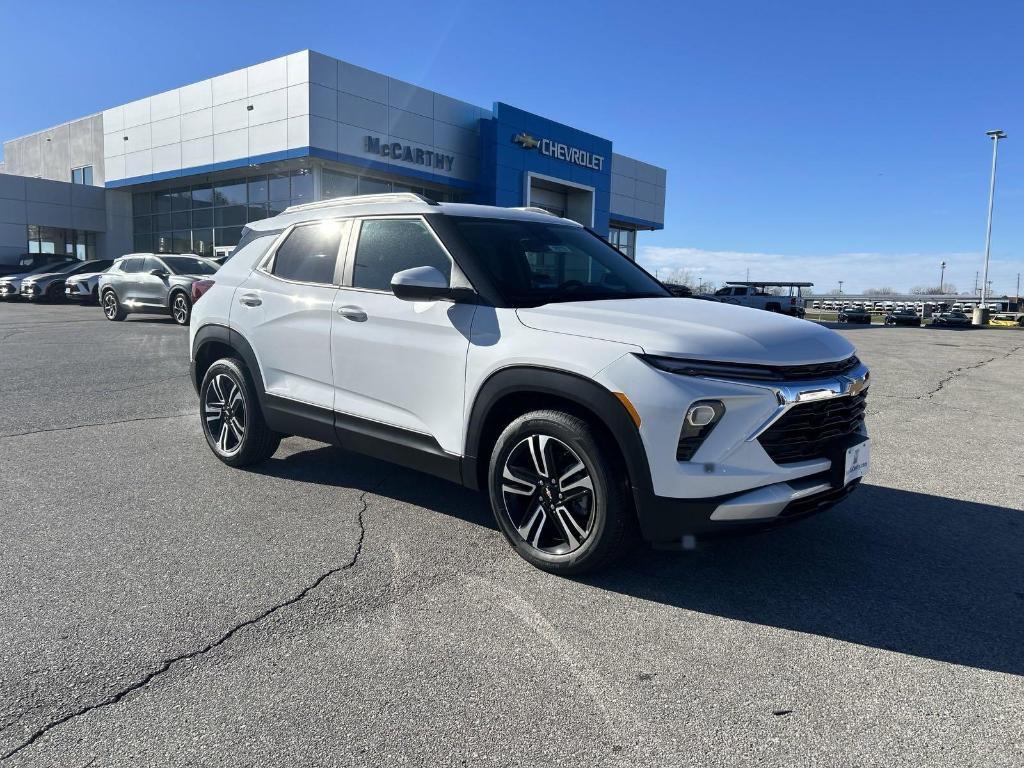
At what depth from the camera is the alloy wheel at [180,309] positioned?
54.4ft

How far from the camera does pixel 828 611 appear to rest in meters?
3.19

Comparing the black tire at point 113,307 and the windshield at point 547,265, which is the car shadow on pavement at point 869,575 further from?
the black tire at point 113,307

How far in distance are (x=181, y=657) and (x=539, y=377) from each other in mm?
1825

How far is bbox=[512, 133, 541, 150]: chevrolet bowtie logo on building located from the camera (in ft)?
94.0

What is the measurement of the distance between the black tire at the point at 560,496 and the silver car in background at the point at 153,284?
1479cm

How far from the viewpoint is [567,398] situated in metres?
3.28

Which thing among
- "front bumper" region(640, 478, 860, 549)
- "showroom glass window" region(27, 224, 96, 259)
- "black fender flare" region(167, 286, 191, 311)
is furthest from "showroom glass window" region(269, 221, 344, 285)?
"showroom glass window" region(27, 224, 96, 259)

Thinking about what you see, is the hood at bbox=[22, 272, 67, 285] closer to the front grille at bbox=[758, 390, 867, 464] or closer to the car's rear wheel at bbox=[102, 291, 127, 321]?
the car's rear wheel at bbox=[102, 291, 127, 321]

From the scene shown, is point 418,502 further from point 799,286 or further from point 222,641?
point 799,286

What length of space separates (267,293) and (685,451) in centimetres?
315

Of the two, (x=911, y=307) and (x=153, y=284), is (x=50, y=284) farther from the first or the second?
(x=911, y=307)

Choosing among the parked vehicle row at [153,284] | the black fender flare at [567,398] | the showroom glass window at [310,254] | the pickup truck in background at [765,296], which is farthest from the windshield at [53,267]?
the black fender flare at [567,398]

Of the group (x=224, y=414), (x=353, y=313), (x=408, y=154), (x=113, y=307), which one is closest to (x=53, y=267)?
(x=113, y=307)

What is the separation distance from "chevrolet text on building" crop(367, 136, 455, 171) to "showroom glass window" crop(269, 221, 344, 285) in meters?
21.3
